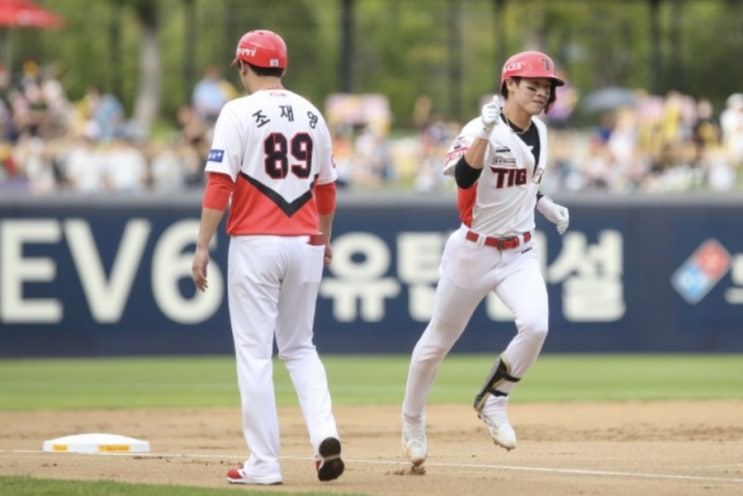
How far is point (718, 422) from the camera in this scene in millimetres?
11570

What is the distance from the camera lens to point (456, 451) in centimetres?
974

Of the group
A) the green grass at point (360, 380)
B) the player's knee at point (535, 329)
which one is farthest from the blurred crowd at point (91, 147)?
the player's knee at point (535, 329)

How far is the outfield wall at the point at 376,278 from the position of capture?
17375 mm

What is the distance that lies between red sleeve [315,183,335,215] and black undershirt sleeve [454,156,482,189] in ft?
2.24

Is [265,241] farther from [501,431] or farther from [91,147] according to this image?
[91,147]

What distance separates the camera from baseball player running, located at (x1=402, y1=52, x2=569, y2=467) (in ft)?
26.2

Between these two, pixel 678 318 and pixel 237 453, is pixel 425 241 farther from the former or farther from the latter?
pixel 237 453

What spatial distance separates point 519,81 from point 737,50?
60.6 ft

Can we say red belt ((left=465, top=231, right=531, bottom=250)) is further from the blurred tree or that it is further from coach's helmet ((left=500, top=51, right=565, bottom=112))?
the blurred tree

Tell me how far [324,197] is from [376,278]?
9.91m

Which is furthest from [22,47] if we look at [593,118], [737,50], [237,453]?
[237,453]

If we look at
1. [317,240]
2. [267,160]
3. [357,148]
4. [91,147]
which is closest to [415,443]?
[317,240]

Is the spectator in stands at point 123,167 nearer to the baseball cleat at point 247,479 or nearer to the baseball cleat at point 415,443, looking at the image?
the baseball cleat at point 415,443

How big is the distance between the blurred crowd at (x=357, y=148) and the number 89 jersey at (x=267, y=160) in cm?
1230
